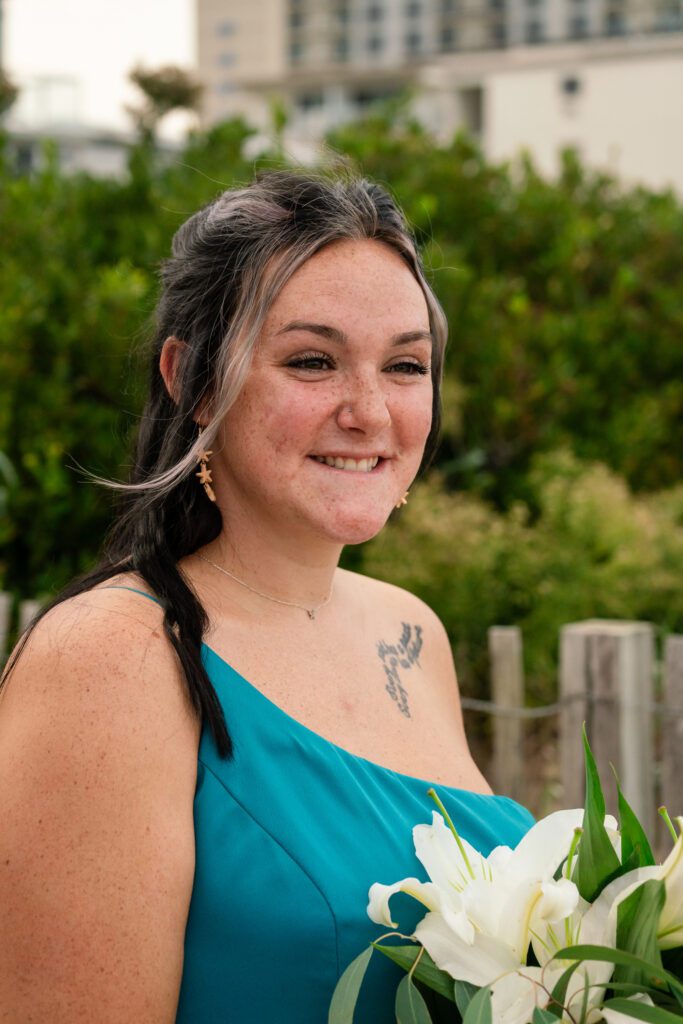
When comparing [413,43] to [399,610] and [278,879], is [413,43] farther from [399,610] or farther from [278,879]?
[278,879]

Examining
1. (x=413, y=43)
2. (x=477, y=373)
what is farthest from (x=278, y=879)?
(x=413, y=43)

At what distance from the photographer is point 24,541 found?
16.8 ft

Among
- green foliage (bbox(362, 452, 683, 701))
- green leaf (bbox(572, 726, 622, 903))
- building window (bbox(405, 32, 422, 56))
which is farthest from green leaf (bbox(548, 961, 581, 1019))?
building window (bbox(405, 32, 422, 56))

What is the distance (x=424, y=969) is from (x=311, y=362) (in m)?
0.90

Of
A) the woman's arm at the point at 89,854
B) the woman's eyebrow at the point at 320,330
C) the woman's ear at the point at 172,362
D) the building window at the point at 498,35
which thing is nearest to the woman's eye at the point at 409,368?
the woman's eyebrow at the point at 320,330

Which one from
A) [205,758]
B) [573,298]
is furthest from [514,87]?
[205,758]

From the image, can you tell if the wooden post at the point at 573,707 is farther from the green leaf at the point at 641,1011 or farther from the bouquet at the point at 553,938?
the green leaf at the point at 641,1011

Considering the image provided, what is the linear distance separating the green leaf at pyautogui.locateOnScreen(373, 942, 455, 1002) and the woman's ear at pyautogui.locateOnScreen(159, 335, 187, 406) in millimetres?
940

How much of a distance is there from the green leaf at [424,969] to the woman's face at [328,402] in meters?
0.67

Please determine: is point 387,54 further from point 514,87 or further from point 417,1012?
point 417,1012

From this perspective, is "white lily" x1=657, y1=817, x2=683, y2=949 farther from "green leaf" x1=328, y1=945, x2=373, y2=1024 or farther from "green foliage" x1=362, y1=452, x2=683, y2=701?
"green foliage" x1=362, y1=452, x2=683, y2=701

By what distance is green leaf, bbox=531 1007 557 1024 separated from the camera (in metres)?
1.38

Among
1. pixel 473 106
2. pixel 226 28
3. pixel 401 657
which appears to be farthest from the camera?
pixel 226 28

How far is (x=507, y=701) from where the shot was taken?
4.28m
